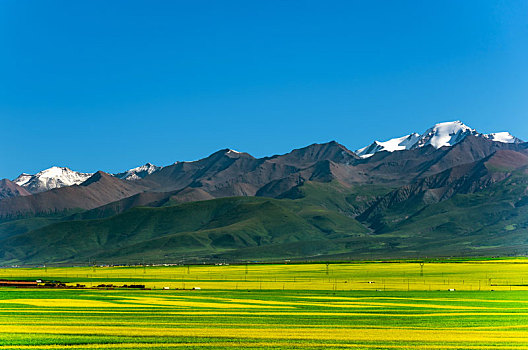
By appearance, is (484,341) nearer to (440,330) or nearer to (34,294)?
(440,330)

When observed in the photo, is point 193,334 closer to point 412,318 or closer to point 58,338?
point 58,338

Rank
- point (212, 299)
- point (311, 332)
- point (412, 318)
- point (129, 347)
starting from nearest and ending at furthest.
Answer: point (129, 347), point (311, 332), point (412, 318), point (212, 299)

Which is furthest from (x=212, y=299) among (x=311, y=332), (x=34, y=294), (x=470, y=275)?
(x=470, y=275)

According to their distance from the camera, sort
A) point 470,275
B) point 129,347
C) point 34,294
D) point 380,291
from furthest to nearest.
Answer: point 470,275
point 380,291
point 34,294
point 129,347

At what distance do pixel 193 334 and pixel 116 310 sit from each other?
2564 cm

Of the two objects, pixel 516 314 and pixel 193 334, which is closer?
pixel 193 334

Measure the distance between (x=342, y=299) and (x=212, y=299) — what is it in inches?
772

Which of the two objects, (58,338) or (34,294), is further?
(34,294)

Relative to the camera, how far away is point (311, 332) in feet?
203

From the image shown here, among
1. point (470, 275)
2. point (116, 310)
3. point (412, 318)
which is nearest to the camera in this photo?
point (412, 318)

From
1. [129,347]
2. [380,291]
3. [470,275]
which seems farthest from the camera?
[470,275]

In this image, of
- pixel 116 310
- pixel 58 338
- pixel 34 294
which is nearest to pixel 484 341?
pixel 58 338

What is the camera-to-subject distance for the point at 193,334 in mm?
59406

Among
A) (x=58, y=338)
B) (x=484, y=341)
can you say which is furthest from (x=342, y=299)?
(x=58, y=338)
